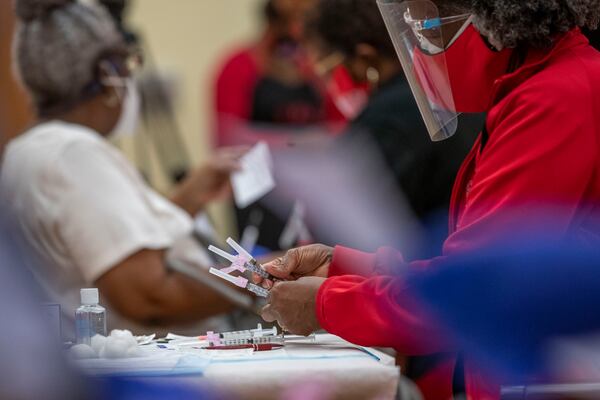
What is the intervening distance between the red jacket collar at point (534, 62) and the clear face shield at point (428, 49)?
0.40 ft

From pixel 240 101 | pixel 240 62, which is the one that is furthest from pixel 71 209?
pixel 240 62

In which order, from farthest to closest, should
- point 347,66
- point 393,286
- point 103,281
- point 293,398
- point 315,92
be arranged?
point 315,92 → point 347,66 → point 103,281 → point 393,286 → point 293,398

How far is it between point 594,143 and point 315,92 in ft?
11.9

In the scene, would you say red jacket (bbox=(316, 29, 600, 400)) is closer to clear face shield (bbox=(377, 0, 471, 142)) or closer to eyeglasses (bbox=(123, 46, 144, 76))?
clear face shield (bbox=(377, 0, 471, 142))

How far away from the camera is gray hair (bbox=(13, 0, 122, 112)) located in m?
2.98

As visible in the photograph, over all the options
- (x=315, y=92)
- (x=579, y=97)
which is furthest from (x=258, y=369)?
(x=315, y=92)

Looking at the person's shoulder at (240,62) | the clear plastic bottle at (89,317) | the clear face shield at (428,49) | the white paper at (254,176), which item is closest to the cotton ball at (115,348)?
the clear plastic bottle at (89,317)

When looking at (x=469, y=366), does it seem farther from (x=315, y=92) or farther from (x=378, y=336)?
(x=315, y=92)

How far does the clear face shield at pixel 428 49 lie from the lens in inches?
73.5

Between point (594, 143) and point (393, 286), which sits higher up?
point (594, 143)

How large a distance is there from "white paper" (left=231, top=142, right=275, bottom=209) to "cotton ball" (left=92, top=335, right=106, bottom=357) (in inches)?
55.7

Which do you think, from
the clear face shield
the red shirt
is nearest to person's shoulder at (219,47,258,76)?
the red shirt

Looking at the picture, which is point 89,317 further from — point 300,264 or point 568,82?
point 568,82

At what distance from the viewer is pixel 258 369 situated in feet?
5.18
